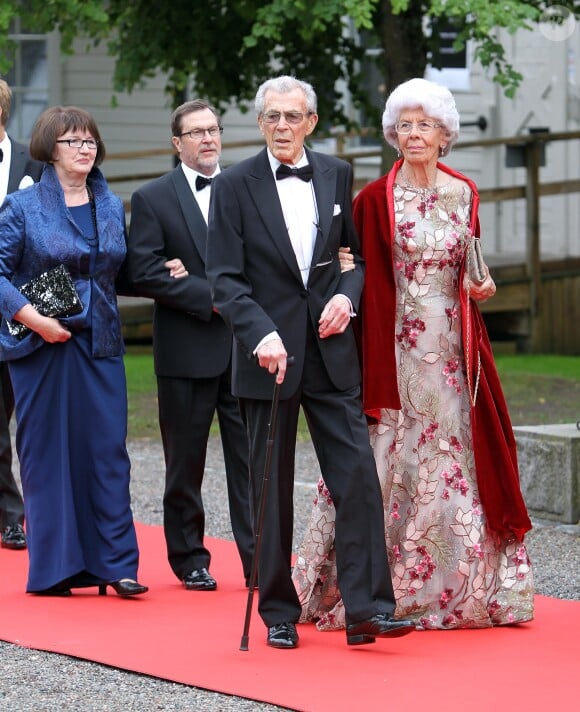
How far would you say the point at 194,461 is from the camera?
7.36 metres

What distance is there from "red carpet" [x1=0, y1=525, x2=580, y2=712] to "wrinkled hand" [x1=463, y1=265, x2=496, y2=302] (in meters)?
1.24

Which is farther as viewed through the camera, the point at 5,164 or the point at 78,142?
the point at 5,164

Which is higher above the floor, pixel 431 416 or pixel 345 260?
pixel 345 260

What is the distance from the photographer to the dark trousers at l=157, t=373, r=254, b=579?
7.29 metres

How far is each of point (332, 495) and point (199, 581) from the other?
139 cm

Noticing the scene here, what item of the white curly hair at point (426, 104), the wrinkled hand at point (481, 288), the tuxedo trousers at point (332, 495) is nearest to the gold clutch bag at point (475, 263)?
the wrinkled hand at point (481, 288)

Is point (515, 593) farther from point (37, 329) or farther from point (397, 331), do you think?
point (37, 329)

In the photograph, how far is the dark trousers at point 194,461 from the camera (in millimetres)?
7289

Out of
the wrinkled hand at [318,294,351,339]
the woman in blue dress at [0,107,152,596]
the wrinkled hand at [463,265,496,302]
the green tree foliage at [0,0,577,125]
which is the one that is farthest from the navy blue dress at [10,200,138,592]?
the green tree foliage at [0,0,577,125]

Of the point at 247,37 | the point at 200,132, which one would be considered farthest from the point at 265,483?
the point at 247,37

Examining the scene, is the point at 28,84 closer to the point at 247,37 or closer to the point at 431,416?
the point at 247,37

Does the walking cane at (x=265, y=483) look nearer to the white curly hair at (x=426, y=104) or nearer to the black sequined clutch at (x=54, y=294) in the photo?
the white curly hair at (x=426, y=104)

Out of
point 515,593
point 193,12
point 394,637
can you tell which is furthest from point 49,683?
point 193,12

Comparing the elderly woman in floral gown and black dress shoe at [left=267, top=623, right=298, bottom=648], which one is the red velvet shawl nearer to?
the elderly woman in floral gown
